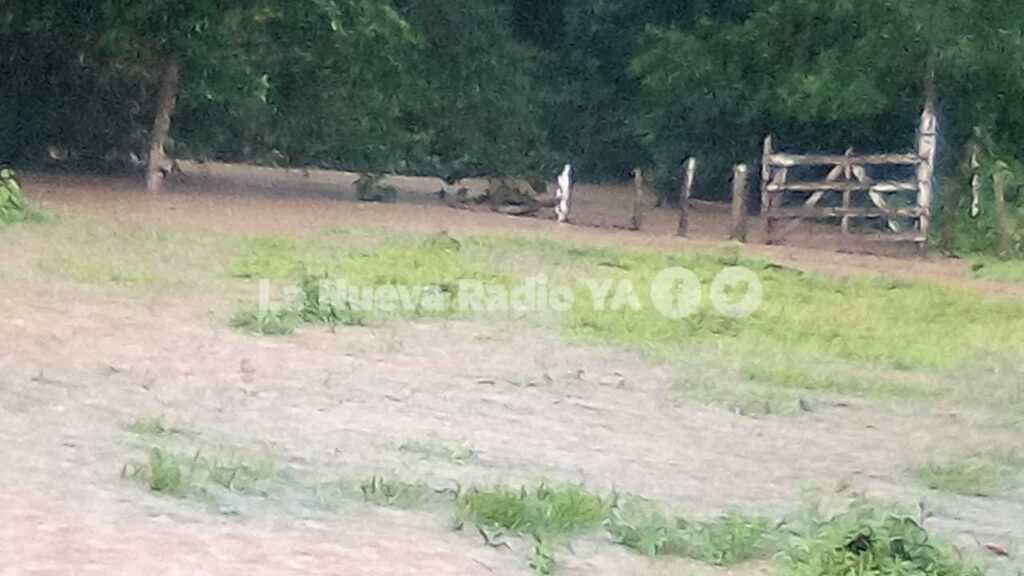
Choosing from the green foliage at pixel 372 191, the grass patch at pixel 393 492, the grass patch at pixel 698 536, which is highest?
the grass patch at pixel 698 536

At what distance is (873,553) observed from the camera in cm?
504

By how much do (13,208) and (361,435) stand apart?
402 inches

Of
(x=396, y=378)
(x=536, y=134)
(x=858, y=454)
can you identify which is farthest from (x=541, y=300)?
(x=536, y=134)

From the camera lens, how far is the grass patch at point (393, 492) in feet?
19.7

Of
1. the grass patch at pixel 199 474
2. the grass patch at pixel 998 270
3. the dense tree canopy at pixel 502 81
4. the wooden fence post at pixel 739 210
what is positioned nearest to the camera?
the grass patch at pixel 199 474

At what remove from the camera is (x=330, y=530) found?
18.1 ft

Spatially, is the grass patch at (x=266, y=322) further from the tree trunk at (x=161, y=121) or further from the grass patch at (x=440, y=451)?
the tree trunk at (x=161, y=121)

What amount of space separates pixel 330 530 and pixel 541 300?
23.9 feet

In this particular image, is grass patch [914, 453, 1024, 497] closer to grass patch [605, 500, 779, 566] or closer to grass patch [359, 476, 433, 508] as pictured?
grass patch [605, 500, 779, 566]

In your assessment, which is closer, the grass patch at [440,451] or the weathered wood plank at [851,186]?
the grass patch at [440,451]

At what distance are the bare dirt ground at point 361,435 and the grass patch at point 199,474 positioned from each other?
3.9 inches

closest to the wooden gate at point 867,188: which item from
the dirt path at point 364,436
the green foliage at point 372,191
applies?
the green foliage at point 372,191

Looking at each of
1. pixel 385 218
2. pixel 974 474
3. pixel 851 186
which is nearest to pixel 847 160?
pixel 851 186

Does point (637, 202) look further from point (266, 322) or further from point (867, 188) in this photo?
point (266, 322)
